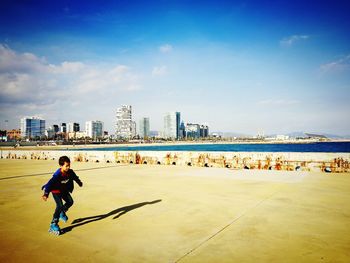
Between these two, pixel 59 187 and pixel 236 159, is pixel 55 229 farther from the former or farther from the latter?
pixel 236 159

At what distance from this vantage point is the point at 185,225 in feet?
15.1

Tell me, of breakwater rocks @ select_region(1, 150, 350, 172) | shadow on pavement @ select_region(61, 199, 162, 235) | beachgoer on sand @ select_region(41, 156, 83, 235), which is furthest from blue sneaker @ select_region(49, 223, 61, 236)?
breakwater rocks @ select_region(1, 150, 350, 172)

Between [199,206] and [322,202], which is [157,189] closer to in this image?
[199,206]

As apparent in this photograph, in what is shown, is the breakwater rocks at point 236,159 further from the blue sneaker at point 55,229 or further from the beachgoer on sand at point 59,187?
the blue sneaker at point 55,229

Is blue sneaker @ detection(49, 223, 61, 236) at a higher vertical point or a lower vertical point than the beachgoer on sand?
lower

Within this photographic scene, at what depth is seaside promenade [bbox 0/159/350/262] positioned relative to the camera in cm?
345

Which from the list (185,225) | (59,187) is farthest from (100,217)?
(185,225)

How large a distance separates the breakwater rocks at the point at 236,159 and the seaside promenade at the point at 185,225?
3.68 m

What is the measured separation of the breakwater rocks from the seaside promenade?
12.1ft

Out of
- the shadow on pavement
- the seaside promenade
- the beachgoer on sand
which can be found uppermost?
the beachgoer on sand

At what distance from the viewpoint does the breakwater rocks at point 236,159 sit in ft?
37.3

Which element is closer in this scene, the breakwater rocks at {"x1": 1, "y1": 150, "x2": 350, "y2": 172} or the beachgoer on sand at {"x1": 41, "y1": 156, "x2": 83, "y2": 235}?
the beachgoer on sand at {"x1": 41, "y1": 156, "x2": 83, "y2": 235}

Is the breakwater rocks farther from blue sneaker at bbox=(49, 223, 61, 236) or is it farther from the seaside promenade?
blue sneaker at bbox=(49, 223, 61, 236)

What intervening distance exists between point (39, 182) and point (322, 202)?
9520 millimetres
